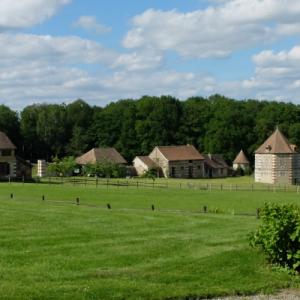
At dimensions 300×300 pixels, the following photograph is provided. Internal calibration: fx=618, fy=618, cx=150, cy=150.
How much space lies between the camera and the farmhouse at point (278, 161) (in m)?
92.6

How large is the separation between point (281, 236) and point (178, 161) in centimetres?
9048

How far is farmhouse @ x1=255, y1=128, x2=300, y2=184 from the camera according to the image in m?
92.6

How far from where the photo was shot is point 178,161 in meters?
105

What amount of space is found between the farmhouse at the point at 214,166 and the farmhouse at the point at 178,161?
156 cm

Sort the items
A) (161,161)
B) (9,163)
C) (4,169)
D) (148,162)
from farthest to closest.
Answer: (161,161) → (148,162) → (9,163) → (4,169)

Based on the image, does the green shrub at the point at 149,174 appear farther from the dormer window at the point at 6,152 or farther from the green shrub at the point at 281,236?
the green shrub at the point at 281,236

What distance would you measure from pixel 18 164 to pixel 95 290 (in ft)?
209

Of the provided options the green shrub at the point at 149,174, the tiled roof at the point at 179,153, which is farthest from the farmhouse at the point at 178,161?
the green shrub at the point at 149,174

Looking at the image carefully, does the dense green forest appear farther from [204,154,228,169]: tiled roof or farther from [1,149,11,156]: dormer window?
[1,149,11,156]: dormer window

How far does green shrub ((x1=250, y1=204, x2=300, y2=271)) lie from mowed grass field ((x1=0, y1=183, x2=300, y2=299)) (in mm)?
402

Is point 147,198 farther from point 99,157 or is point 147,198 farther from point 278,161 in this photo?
point 99,157

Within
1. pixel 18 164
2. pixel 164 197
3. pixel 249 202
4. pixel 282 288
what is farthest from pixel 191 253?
pixel 18 164

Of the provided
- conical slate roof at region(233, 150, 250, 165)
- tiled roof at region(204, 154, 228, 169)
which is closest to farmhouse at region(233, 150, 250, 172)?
conical slate roof at region(233, 150, 250, 165)

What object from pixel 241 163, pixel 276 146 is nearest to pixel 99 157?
pixel 276 146
